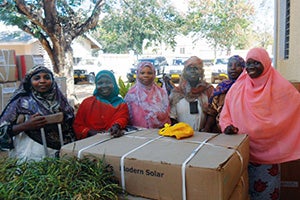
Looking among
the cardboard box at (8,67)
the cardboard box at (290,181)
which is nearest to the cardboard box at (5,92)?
the cardboard box at (8,67)

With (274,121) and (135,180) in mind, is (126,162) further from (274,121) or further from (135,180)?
(274,121)

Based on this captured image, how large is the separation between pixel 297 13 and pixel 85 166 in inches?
126

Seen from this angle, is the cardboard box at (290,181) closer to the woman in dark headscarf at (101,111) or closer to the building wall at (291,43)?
the building wall at (291,43)

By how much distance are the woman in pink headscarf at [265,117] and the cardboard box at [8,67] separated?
3.39 meters

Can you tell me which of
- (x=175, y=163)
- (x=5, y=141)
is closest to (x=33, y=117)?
(x=5, y=141)

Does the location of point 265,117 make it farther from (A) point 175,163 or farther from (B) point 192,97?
(A) point 175,163

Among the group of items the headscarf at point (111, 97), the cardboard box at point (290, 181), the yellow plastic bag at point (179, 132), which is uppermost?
the headscarf at point (111, 97)

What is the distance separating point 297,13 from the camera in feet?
11.2

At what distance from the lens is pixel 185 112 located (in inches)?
103

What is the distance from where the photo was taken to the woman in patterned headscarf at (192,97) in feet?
8.45

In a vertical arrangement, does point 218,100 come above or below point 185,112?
above

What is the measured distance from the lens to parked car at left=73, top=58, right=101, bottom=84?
759 inches

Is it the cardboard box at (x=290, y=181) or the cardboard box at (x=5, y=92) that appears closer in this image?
the cardboard box at (x=290, y=181)

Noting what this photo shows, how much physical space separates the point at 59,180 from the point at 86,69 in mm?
20701
